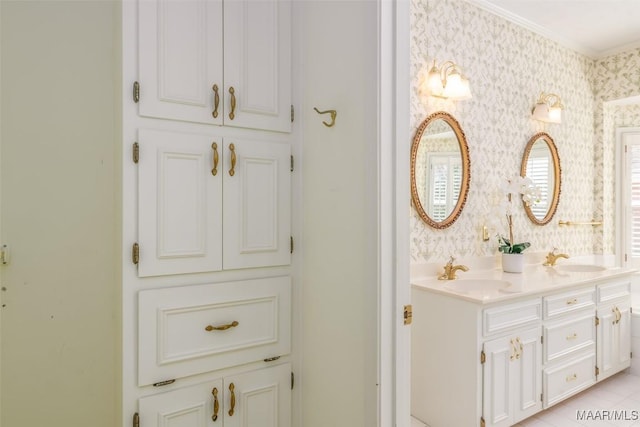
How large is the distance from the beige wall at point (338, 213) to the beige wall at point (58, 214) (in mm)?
725

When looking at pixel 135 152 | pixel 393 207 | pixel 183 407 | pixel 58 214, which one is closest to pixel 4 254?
pixel 58 214

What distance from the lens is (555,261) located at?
3145mm

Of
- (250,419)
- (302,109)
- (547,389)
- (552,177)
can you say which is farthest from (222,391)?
(552,177)

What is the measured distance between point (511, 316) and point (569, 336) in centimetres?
65

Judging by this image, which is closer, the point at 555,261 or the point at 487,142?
the point at 487,142

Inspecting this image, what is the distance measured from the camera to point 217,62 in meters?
1.40

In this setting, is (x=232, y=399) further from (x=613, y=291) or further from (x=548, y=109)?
(x=548, y=109)

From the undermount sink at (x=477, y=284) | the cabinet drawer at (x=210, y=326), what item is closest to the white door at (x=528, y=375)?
the undermount sink at (x=477, y=284)

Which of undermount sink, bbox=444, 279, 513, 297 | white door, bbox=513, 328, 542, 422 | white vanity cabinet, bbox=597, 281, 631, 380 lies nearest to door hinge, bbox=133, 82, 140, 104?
undermount sink, bbox=444, 279, 513, 297

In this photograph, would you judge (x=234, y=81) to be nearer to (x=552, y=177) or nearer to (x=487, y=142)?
(x=487, y=142)

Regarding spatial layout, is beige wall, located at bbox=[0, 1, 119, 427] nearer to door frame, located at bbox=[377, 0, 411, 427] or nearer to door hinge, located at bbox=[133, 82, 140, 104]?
door hinge, located at bbox=[133, 82, 140, 104]

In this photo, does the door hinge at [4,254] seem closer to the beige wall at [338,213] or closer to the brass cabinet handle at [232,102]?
the brass cabinet handle at [232,102]

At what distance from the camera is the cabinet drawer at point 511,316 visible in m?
1.98

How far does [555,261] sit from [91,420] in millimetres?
3290
